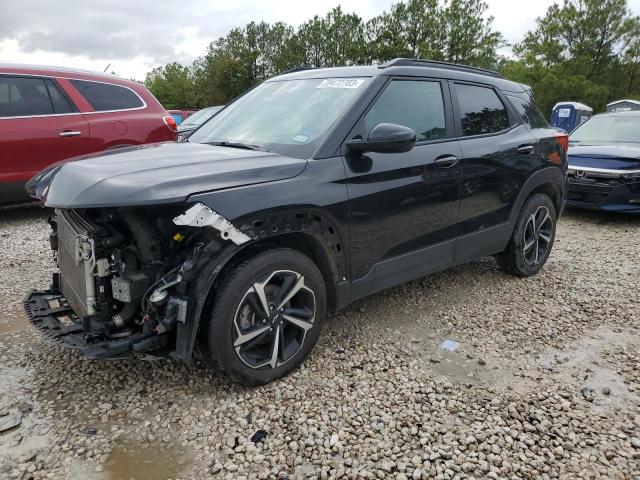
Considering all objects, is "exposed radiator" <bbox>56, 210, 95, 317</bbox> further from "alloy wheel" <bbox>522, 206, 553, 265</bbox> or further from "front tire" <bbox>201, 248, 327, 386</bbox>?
"alloy wheel" <bbox>522, 206, 553, 265</bbox>

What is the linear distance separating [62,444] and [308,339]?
1382mm

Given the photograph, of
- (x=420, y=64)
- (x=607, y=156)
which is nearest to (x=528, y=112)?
(x=420, y=64)

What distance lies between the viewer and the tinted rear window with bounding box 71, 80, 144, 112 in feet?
21.5

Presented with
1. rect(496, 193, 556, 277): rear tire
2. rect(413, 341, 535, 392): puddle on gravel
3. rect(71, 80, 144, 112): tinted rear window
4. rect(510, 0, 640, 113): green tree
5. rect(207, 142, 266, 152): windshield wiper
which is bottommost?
rect(413, 341, 535, 392): puddle on gravel

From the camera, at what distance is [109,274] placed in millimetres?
2562

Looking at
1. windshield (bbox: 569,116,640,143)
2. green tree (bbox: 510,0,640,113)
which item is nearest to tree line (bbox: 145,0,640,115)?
green tree (bbox: 510,0,640,113)

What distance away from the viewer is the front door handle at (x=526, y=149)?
14.2 ft

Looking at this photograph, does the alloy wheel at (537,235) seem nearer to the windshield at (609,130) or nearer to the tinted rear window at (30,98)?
the windshield at (609,130)

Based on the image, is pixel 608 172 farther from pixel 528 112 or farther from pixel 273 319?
pixel 273 319

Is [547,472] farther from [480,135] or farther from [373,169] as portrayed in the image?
[480,135]

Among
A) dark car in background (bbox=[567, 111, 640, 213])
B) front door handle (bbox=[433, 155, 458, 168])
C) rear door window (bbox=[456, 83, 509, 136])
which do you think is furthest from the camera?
dark car in background (bbox=[567, 111, 640, 213])

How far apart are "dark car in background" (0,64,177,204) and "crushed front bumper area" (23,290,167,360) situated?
3.80 metres

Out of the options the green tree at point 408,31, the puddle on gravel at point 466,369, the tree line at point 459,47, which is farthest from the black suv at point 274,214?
the green tree at point 408,31

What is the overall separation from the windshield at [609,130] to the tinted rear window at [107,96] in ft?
23.8
